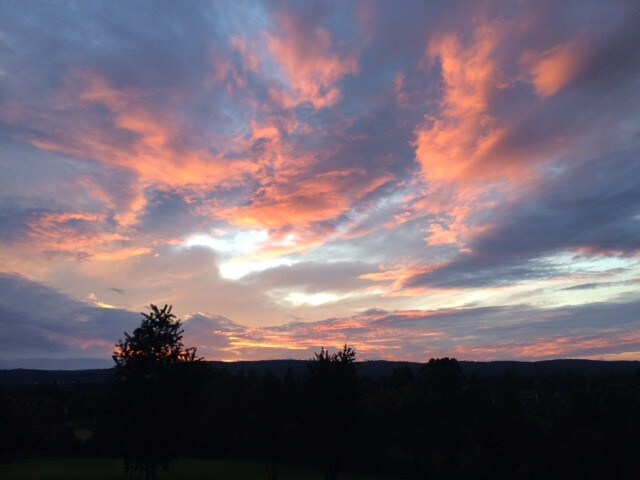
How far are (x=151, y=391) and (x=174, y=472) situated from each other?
119ft

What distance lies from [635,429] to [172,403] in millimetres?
46017

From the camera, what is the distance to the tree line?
27.7m

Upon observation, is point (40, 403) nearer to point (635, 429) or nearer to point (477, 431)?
point (477, 431)

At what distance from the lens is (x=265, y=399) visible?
163ft

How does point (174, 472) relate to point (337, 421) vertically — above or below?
below

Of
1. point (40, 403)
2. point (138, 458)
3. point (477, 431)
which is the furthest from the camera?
point (40, 403)

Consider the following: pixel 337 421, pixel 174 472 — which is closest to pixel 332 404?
pixel 337 421

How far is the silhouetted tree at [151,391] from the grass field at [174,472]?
28355mm

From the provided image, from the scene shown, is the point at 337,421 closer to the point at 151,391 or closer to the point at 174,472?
the point at 151,391

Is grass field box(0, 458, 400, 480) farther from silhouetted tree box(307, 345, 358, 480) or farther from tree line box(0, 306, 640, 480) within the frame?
silhouetted tree box(307, 345, 358, 480)

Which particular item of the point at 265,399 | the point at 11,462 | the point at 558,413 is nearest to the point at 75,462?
the point at 11,462

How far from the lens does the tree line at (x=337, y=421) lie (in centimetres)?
2773

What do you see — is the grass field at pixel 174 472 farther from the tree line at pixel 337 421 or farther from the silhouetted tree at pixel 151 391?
the silhouetted tree at pixel 151 391

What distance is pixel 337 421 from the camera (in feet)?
99.3
